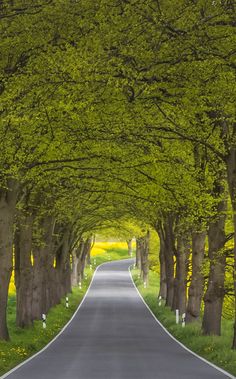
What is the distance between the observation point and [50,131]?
76.6 ft

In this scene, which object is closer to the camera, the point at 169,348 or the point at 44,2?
the point at 44,2

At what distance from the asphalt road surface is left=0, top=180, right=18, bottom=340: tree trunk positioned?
220 centimetres

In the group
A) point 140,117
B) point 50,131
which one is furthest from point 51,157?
point 140,117

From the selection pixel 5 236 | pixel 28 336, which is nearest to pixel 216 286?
pixel 28 336

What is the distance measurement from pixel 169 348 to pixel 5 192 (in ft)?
26.4

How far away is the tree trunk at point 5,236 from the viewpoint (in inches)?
1017

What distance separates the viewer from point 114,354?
24438 millimetres

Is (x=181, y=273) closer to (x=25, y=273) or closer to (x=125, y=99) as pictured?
(x=25, y=273)

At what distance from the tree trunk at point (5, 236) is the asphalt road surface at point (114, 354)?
2.20 metres

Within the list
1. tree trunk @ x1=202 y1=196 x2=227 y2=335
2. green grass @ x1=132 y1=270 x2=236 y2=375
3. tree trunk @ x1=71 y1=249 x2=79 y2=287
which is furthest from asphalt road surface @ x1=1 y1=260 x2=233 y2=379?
tree trunk @ x1=71 y1=249 x2=79 y2=287

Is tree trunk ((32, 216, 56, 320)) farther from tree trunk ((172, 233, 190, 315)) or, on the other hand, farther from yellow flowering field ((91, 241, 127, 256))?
yellow flowering field ((91, 241, 127, 256))

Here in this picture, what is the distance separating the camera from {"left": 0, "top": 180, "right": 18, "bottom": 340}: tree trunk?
25844 millimetres

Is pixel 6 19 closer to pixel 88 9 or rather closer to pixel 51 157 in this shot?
pixel 88 9

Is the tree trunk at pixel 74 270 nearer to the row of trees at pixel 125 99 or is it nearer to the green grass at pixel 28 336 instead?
the green grass at pixel 28 336
